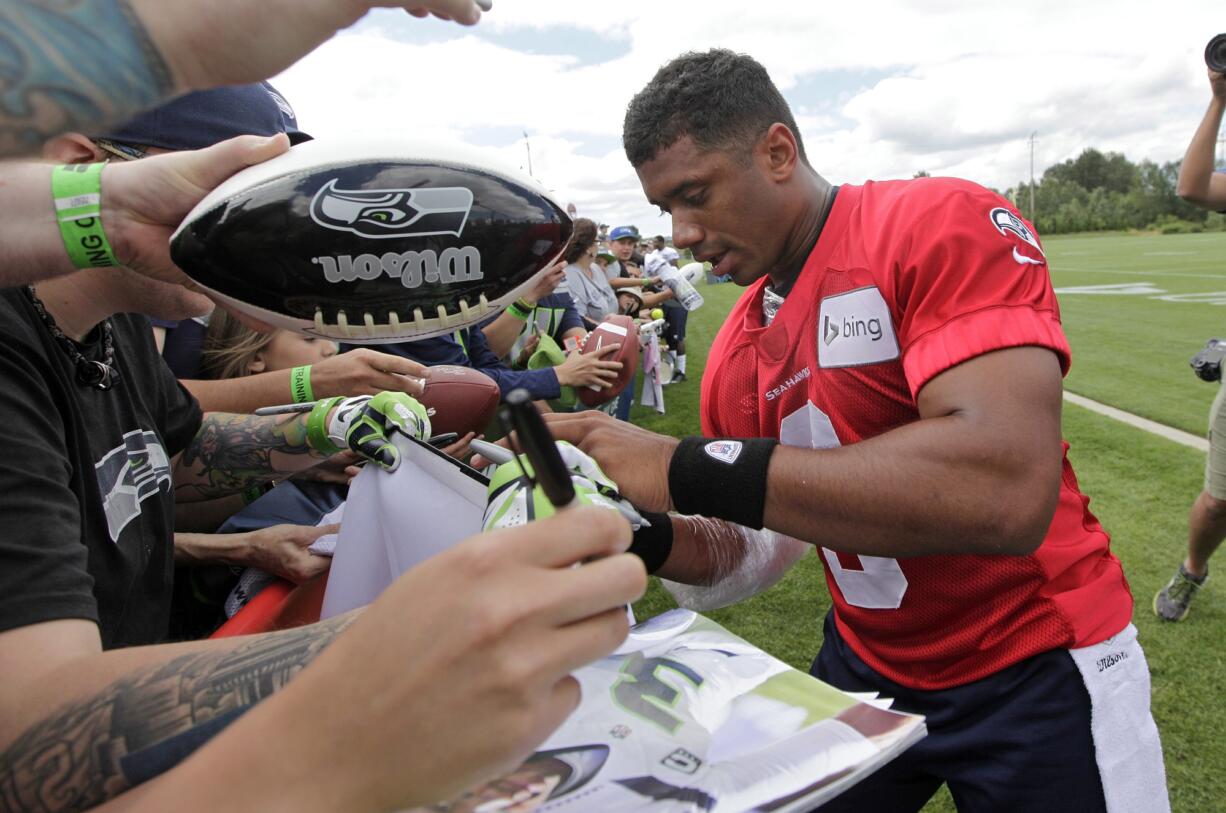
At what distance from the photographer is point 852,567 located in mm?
1860

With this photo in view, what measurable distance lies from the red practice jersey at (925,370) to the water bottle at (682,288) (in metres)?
6.97

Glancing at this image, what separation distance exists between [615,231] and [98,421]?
1192 centimetres

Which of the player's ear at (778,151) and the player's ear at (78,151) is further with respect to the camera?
the player's ear at (778,151)

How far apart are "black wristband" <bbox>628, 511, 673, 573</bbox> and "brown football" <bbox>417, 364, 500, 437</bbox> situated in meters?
1.11

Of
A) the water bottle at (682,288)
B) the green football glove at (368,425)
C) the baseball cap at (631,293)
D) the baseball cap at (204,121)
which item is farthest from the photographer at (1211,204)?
the baseball cap at (631,293)

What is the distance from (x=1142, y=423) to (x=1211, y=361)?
430cm

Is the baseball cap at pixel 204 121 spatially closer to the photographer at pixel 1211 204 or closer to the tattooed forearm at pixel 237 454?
the tattooed forearm at pixel 237 454

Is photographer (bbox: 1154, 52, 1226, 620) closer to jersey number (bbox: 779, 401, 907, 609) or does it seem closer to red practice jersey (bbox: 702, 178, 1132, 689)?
red practice jersey (bbox: 702, 178, 1132, 689)

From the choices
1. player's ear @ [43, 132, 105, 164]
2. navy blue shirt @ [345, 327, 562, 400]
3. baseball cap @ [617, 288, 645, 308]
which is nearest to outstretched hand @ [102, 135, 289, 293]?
player's ear @ [43, 132, 105, 164]

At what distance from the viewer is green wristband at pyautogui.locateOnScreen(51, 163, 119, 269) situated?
1.02 m

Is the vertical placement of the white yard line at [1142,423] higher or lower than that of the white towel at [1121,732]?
lower

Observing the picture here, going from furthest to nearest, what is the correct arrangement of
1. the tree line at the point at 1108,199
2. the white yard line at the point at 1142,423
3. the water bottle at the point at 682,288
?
the tree line at the point at 1108,199 → the water bottle at the point at 682,288 → the white yard line at the point at 1142,423

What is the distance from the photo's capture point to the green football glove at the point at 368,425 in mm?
1677

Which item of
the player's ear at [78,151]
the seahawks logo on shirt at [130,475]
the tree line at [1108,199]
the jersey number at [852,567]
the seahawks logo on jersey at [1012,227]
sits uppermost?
the tree line at [1108,199]
